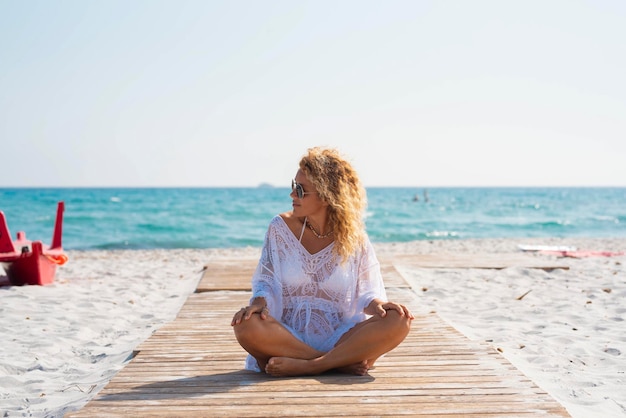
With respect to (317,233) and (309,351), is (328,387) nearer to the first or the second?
(309,351)

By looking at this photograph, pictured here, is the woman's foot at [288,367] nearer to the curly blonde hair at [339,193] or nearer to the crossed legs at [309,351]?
the crossed legs at [309,351]

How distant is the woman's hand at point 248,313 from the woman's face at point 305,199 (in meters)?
0.61

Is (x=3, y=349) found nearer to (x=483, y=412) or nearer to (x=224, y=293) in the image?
(x=224, y=293)

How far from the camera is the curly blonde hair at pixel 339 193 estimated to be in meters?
3.58

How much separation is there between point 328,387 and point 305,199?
1.09 meters

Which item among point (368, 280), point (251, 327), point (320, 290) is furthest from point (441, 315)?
point (251, 327)

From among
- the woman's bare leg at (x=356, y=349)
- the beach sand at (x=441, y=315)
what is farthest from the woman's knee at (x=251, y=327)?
the beach sand at (x=441, y=315)

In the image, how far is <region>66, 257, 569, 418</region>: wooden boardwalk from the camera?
291 cm

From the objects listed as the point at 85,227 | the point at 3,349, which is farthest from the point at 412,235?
the point at 3,349

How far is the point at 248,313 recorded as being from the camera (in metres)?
3.41

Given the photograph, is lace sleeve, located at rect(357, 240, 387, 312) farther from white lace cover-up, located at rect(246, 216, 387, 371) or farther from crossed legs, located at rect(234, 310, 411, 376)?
crossed legs, located at rect(234, 310, 411, 376)

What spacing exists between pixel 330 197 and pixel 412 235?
21.6 m

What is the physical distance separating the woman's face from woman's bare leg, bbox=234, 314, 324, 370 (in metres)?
0.67

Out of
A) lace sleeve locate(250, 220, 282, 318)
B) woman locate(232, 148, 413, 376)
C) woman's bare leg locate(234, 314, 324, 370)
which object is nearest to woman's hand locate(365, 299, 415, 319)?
woman locate(232, 148, 413, 376)
